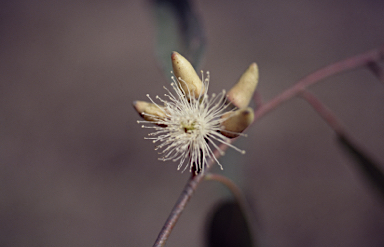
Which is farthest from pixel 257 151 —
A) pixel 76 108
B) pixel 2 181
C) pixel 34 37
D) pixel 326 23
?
pixel 34 37

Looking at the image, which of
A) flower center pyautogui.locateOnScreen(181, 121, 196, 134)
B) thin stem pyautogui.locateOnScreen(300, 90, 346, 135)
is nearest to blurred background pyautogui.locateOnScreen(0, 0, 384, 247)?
thin stem pyautogui.locateOnScreen(300, 90, 346, 135)

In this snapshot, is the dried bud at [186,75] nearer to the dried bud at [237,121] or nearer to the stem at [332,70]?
the dried bud at [237,121]

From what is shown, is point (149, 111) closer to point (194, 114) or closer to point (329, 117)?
point (194, 114)

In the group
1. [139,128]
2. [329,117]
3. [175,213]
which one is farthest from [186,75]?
[139,128]

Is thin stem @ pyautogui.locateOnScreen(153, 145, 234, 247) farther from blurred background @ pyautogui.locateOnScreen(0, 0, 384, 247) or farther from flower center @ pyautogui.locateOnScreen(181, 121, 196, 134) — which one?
blurred background @ pyautogui.locateOnScreen(0, 0, 384, 247)

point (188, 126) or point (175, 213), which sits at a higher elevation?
point (188, 126)

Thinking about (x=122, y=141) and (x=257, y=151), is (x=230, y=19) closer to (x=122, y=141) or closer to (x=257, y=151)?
(x=257, y=151)
